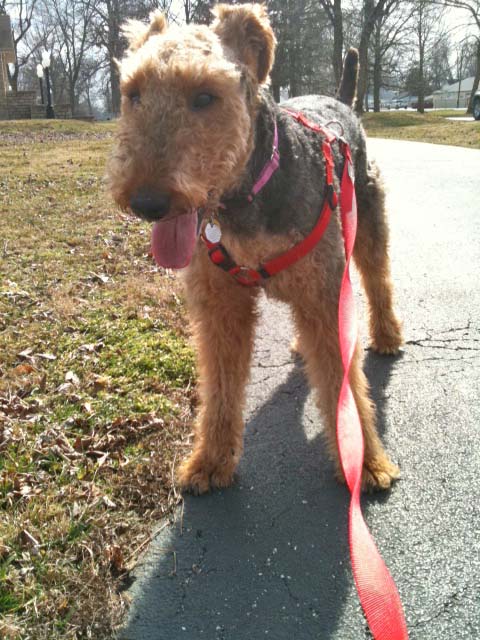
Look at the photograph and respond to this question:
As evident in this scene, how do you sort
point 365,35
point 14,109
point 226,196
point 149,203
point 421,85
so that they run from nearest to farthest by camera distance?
1. point 149,203
2. point 226,196
3. point 365,35
4. point 14,109
5. point 421,85

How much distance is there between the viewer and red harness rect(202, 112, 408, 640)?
1.28 meters

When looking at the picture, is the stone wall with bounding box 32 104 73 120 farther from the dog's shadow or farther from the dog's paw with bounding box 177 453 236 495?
the dog's shadow

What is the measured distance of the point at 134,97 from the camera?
201cm

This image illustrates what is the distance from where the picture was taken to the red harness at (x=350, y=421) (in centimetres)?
128

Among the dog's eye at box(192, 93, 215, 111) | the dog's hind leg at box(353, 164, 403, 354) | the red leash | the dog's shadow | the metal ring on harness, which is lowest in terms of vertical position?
the dog's shadow

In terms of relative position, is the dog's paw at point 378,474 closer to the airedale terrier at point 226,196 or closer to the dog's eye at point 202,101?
the airedale terrier at point 226,196

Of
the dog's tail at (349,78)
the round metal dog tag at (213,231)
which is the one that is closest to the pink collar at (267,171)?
the round metal dog tag at (213,231)

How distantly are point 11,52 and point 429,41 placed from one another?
123 ft

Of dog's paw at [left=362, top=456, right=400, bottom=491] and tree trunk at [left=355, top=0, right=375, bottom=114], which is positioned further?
tree trunk at [left=355, top=0, right=375, bottom=114]

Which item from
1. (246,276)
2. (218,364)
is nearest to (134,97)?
(246,276)

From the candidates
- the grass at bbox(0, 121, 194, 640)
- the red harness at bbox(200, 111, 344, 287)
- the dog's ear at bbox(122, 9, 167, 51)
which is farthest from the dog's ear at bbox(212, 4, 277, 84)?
the grass at bbox(0, 121, 194, 640)

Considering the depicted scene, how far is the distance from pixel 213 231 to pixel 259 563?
1316mm

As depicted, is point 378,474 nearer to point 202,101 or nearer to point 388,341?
point 388,341

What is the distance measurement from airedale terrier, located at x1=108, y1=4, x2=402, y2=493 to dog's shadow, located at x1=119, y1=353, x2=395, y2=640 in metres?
0.16
